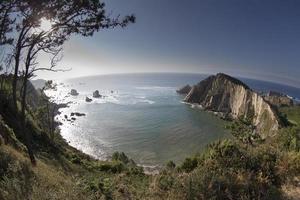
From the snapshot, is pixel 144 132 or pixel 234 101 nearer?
pixel 144 132

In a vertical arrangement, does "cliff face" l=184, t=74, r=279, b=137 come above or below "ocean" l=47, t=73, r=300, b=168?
above

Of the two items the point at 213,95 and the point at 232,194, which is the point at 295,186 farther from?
the point at 213,95

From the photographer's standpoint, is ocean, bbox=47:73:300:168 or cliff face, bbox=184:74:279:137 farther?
cliff face, bbox=184:74:279:137

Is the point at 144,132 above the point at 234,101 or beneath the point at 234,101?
beneath

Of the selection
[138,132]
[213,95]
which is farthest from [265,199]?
[213,95]

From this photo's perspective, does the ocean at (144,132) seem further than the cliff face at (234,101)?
No

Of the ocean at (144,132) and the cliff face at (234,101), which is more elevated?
the cliff face at (234,101)

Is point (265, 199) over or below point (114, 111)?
over

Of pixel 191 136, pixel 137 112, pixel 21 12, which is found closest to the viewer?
pixel 21 12
